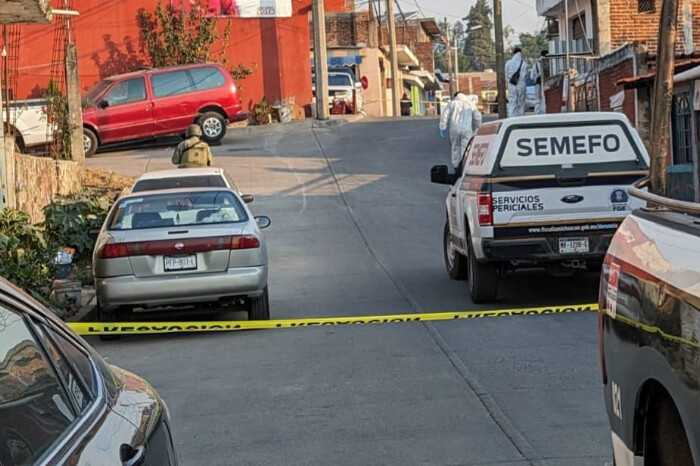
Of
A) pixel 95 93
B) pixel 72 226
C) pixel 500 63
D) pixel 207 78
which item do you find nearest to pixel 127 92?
pixel 95 93

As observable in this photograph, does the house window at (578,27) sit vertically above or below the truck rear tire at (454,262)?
above

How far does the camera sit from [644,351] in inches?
157

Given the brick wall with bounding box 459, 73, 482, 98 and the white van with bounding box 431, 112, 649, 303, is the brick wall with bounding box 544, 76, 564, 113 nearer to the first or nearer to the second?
the white van with bounding box 431, 112, 649, 303

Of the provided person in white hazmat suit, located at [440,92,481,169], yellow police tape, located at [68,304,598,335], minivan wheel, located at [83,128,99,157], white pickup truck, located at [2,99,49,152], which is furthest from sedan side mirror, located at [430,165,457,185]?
minivan wheel, located at [83,128,99,157]

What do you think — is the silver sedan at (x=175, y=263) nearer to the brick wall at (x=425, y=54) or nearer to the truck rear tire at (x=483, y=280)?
the truck rear tire at (x=483, y=280)

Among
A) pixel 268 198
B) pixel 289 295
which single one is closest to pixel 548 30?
pixel 268 198

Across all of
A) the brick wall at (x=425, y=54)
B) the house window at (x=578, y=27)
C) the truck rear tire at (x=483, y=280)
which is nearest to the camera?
the truck rear tire at (x=483, y=280)

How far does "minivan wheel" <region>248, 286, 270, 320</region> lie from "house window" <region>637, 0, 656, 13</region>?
21.4 metres

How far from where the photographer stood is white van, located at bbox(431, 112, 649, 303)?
11.6 meters

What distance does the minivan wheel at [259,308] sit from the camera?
37.9 feet

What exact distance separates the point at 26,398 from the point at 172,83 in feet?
84.3

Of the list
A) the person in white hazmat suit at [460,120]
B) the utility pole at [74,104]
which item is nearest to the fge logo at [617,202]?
the person in white hazmat suit at [460,120]

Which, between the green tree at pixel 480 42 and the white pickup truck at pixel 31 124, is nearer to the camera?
the white pickup truck at pixel 31 124

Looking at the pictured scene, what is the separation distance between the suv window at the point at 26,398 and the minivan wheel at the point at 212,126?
25420mm
